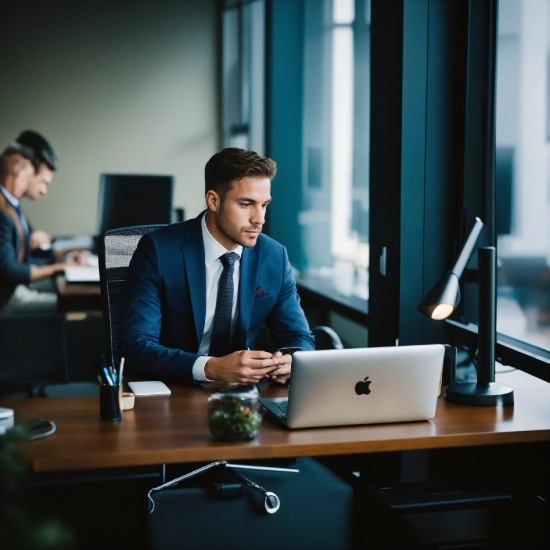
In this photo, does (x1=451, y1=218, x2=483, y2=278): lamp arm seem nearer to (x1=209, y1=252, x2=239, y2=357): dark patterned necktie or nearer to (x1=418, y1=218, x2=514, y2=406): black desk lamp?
(x1=418, y1=218, x2=514, y2=406): black desk lamp

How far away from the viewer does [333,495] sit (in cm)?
174

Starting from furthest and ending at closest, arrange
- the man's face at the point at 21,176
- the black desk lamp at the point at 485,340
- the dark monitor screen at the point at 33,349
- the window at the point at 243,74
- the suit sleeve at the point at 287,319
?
the window at the point at 243,74, the man's face at the point at 21,176, the dark monitor screen at the point at 33,349, the suit sleeve at the point at 287,319, the black desk lamp at the point at 485,340

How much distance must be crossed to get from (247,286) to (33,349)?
945 millimetres

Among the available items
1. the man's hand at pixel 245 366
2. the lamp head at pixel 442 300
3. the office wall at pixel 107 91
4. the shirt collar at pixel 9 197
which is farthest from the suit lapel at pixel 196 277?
the office wall at pixel 107 91

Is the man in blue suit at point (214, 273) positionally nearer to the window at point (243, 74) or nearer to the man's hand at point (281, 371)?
the man's hand at point (281, 371)

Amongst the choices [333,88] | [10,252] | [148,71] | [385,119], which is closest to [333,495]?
[385,119]

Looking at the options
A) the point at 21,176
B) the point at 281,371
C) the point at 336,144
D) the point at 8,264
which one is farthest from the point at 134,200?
the point at 281,371

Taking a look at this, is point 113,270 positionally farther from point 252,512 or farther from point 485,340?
point 485,340

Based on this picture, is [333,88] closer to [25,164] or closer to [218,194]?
[25,164]

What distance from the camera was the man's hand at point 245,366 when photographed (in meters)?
1.92

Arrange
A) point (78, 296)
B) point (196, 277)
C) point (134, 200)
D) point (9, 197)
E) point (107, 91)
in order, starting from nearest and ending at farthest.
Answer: point (196, 277) < point (78, 296) < point (9, 197) < point (134, 200) < point (107, 91)

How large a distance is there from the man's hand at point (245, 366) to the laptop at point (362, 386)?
21 centimetres

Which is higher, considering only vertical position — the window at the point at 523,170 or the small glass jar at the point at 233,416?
the window at the point at 523,170

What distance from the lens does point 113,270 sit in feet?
7.97
